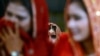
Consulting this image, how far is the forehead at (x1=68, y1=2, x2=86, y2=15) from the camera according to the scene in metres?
0.88

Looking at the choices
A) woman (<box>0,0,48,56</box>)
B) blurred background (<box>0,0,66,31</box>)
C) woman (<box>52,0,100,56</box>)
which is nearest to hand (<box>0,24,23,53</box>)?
woman (<box>0,0,48,56</box>)

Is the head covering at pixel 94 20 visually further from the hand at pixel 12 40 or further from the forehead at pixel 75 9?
the hand at pixel 12 40

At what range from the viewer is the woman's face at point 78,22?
0.87 m

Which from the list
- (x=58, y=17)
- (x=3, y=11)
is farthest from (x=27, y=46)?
(x=58, y=17)

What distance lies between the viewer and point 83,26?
87 centimetres

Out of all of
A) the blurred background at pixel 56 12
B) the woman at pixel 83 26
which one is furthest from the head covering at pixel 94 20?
the blurred background at pixel 56 12

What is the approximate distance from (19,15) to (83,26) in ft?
0.61

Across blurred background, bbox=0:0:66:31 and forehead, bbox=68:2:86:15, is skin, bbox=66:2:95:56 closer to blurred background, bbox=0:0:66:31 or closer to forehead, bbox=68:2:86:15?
forehead, bbox=68:2:86:15

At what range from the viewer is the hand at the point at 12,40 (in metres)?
0.92

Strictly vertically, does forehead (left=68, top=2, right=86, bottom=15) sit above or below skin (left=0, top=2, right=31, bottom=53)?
above

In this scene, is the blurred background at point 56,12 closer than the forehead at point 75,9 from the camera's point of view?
No

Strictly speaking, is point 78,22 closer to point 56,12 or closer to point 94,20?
point 94,20

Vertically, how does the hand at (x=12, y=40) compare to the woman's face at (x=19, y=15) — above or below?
below

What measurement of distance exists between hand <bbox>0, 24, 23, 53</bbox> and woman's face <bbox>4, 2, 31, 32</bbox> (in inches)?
0.7
